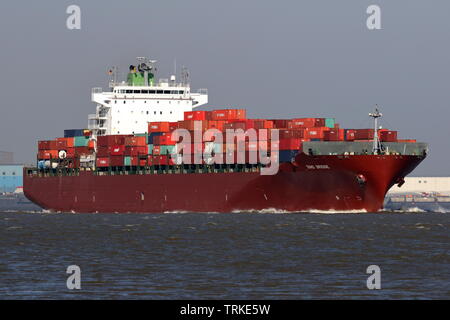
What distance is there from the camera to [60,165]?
333ft

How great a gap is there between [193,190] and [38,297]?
54181mm

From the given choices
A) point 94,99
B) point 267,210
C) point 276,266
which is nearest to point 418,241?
point 276,266

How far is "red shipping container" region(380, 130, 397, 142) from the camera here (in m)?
79.2

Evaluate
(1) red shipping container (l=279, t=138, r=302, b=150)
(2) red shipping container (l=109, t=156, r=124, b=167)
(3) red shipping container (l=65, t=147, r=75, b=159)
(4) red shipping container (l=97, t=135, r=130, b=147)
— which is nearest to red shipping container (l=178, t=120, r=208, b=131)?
(1) red shipping container (l=279, t=138, r=302, b=150)

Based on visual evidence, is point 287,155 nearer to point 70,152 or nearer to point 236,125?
point 236,125

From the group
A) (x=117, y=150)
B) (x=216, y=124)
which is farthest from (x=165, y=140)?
(x=117, y=150)

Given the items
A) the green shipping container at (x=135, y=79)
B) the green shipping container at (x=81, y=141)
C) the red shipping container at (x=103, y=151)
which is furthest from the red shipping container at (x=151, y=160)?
the green shipping container at (x=135, y=79)

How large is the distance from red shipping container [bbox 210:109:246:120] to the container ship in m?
0.09

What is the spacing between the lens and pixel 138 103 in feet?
328

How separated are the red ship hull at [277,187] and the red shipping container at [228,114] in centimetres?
523

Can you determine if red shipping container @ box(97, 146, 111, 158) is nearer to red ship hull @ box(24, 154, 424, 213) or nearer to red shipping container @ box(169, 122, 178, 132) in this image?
red ship hull @ box(24, 154, 424, 213)

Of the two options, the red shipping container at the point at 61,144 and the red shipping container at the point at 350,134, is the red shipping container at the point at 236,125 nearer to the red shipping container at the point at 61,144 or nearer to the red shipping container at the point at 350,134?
the red shipping container at the point at 350,134

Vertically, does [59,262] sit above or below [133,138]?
below
